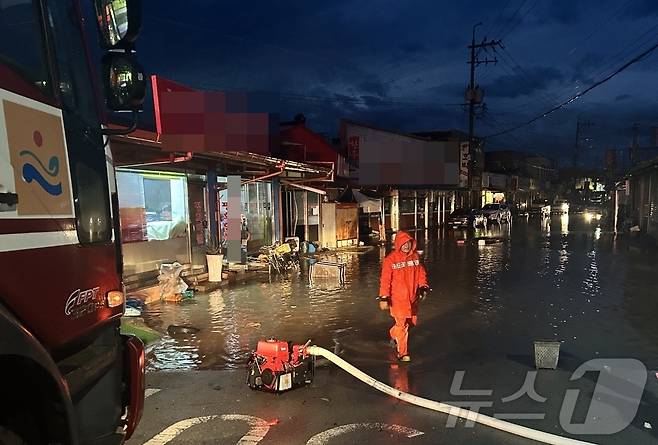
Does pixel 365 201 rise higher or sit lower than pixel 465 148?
lower

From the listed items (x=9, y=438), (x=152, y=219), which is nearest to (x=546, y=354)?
(x=9, y=438)

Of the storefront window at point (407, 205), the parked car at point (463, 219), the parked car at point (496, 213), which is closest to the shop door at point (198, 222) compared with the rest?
the storefront window at point (407, 205)

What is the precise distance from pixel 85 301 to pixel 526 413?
13.7ft

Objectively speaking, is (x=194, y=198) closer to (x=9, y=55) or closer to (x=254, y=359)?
(x=254, y=359)

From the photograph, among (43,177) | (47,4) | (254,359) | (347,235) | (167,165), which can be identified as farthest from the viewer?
(347,235)

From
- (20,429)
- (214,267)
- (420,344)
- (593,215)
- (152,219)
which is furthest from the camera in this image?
(593,215)

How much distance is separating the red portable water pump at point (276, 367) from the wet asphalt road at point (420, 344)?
5.0 inches

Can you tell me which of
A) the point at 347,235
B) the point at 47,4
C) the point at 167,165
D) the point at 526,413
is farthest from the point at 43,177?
the point at 347,235

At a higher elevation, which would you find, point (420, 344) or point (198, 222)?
point (198, 222)

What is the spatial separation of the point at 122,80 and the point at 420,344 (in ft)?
18.8

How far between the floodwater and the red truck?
3.82 m

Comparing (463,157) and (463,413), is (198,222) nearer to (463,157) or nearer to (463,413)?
(463,413)

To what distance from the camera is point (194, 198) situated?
40.1 ft

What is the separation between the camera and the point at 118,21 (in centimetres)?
262
